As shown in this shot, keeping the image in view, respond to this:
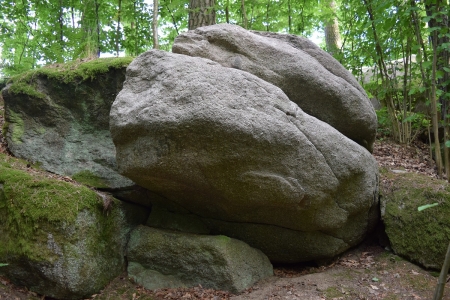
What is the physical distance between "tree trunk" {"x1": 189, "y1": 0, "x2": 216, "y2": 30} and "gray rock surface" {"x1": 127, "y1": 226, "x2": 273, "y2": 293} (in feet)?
15.5

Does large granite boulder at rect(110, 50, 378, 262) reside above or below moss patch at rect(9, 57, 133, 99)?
below

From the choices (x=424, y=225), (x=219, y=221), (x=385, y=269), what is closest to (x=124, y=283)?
(x=219, y=221)

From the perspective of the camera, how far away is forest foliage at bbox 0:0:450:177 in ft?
25.0

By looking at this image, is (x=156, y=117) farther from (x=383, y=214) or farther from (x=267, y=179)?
(x=383, y=214)

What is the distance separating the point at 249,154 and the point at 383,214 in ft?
8.84

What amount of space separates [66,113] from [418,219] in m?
5.68

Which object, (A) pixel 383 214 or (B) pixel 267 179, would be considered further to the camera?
(A) pixel 383 214

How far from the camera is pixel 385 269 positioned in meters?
5.15

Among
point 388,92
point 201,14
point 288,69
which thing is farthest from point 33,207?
point 388,92

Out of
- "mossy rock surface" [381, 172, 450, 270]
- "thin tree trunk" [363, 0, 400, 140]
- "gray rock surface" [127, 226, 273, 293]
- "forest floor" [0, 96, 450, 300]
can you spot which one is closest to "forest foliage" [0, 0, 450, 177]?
"thin tree trunk" [363, 0, 400, 140]

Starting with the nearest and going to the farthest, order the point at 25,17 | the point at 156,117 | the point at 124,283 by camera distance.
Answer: the point at 156,117 < the point at 124,283 < the point at 25,17

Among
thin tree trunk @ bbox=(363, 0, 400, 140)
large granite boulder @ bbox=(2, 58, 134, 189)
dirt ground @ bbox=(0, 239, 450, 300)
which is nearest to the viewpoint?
dirt ground @ bbox=(0, 239, 450, 300)

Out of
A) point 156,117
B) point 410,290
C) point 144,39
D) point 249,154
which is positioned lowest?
point 410,290

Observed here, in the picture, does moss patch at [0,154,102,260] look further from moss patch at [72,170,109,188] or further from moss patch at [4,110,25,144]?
moss patch at [4,110,25,144]
